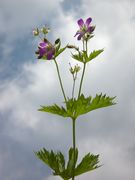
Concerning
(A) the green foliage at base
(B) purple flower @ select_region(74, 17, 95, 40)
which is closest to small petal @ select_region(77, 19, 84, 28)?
(B) purple flower @ select_region(74, 17, 95, 40)

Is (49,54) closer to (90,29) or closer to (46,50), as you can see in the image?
(46,50)

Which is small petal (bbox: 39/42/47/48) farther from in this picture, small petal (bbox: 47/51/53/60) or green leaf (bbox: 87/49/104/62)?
green leaf (bbox: 87/49/104/62)

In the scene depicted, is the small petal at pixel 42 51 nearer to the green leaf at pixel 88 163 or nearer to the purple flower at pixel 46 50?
the purple flower at pixel 46 50

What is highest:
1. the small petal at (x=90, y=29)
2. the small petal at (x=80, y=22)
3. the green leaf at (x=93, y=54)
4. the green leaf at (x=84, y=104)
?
the small petal at (x=80, y=22)

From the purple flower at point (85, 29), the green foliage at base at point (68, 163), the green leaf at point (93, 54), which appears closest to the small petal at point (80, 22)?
the purple flower at point (85, 29)

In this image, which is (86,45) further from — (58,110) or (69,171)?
A: (69,171)

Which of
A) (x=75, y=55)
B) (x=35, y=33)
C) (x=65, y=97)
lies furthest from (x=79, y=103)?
(x=35, y=33)

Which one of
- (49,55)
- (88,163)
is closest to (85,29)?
(49,55)
